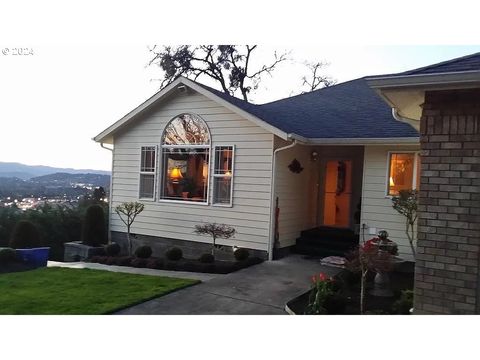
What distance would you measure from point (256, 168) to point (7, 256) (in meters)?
4.65

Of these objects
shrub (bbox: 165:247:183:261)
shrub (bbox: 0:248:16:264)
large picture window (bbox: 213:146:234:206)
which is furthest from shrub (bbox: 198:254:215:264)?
shrub (bbox: 0:248:16:264)

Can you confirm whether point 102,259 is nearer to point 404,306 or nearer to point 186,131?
point 186,131

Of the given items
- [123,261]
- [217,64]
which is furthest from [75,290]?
[217,64]

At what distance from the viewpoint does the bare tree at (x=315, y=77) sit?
13.2 meters

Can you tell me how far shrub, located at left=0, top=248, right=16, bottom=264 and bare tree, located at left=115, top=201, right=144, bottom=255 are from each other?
2091 mm

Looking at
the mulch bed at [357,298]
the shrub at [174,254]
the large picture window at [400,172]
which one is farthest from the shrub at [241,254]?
the large picture window at [400,172]

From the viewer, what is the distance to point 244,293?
219 inches

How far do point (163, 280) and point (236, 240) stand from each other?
6.63ft

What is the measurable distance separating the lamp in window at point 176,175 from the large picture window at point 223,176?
3.28 ft

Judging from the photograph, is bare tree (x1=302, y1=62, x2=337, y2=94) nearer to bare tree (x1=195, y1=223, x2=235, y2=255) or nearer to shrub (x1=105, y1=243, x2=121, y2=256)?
bare tree (x1=195, y1=223, x2=235, y2=255)

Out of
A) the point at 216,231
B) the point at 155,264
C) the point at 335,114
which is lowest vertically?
the point at 155,264

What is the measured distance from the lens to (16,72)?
4660 millimetres

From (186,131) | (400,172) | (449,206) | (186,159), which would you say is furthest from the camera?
(186,159)

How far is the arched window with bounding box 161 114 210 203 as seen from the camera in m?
8.33
